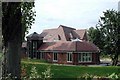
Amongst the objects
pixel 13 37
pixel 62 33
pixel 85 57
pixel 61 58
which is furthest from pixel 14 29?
pixel 62 33

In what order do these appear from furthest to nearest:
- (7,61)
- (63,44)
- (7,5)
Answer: (63,44) < (7,61) < (7,5)

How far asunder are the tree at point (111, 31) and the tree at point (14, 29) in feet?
128

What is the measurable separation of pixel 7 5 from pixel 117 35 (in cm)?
4077

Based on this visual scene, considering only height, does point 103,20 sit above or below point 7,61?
above

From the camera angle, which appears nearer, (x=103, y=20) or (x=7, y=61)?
(x=7, y=61)

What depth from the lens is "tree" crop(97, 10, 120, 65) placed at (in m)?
50.6

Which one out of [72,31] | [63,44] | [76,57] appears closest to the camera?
[76,57]

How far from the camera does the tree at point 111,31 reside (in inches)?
→ 1991

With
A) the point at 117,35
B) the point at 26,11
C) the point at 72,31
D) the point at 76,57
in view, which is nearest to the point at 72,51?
the point at 76,57

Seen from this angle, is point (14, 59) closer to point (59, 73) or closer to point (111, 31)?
point (59, 73)

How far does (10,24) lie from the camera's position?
37.5 ft

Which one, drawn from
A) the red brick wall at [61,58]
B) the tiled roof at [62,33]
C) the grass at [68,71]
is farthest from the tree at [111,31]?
the grass at [68,71]

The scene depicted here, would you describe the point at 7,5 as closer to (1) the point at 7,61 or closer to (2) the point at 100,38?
(1) the point at 7,61

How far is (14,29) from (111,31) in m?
40.8
